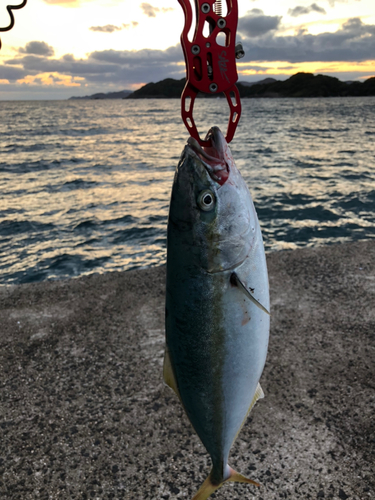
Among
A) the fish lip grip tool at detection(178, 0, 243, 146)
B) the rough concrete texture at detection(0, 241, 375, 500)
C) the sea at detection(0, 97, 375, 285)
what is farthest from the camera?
the sea at detection(0, 97, 375, 285)

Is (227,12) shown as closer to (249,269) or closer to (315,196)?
(249,269)

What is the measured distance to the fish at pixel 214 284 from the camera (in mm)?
1494

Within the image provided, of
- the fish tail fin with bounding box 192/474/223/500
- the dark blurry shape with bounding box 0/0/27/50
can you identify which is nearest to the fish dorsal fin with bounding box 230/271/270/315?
the fish tail fin with bounding box 192/474/223/500

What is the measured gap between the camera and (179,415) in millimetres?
3053

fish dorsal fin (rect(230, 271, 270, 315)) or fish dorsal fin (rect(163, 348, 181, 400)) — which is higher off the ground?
fish dorsal fin (rect(230, 271, 270, 315))

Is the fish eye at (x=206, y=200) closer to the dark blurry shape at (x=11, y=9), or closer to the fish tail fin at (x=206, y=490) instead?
the fish tail fin at (x=206, y=490)

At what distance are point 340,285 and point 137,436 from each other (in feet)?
10.1

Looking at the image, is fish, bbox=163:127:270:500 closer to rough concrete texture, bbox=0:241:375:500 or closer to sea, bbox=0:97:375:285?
rough concrete texture, bbox=0:241:375:500

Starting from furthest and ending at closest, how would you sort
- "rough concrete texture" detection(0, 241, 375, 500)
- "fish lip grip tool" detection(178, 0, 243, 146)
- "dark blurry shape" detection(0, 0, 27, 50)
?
"rough concrete texture" detection(0, 241, 375, 500) → "dark blurry shape" detection(0, 0, 27, 50) → "fish lip grip tool" detection(178, 0, 243, 146)

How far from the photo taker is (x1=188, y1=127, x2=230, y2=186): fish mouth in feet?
4.82

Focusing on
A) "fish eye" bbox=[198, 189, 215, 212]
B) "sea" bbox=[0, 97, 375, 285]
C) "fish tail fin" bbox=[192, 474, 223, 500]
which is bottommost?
"sea" bbox=[0, 97, 375, 285]

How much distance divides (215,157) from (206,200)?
175 mm

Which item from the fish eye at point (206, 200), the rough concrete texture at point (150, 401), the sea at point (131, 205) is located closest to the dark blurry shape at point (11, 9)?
the fish eye at point (206, 200)

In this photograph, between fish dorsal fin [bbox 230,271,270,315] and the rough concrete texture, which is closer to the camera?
fish dorsal fin [bbox 230,271,270,315]
